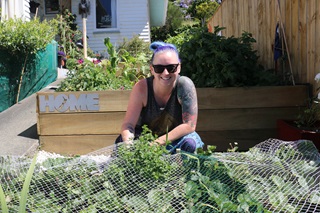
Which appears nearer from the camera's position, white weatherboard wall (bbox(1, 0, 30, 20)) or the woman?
the woman

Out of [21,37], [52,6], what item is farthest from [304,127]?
[52,6]

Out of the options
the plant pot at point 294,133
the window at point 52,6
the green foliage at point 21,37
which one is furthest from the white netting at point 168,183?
the window at point 52,6

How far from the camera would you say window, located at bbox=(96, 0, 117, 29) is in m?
13.0

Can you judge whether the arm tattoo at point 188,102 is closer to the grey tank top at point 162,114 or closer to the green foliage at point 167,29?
the grey tank top at point 162,114

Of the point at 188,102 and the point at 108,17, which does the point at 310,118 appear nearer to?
the point at 188,102

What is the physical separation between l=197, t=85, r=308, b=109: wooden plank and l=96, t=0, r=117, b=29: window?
9871mm

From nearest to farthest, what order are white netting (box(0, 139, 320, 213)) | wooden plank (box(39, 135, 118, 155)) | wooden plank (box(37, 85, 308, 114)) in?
1. white netting (box(0, 139, 320, 213))
2. wooden plank (box(37, 85, 308, 114))
3. wooden plank (box(39, 135, 118, 155))

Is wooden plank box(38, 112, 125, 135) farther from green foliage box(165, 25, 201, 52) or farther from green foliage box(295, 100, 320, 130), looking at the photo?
green foliage box(295, 100, 320, 130)

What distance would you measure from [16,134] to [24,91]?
247 centimetres

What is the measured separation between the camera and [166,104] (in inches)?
103

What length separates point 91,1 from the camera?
12625 millimetres

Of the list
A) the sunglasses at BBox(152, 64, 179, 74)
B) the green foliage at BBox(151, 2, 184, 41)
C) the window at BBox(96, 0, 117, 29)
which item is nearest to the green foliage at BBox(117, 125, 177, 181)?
the sunglasses at BBox(152, 64, 179, 74)

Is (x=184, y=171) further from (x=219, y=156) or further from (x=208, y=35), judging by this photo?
(x=208, y=35)

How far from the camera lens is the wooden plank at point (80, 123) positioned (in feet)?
12.5
